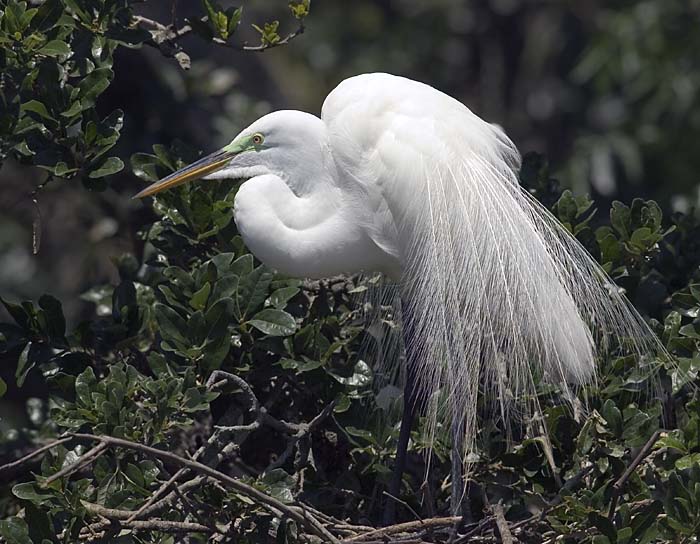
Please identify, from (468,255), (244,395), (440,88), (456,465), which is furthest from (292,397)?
(440,88)

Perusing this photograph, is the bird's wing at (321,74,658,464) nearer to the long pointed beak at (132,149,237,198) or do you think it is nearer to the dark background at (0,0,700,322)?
the long pointed beak at (132,149,237,198)

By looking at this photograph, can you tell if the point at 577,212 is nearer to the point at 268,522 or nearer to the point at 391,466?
the point at 391,466

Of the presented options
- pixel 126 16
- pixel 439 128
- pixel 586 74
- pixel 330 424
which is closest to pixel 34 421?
pixel 330 424

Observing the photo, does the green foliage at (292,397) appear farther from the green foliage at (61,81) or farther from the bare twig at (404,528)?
the green foliage at (61,81)

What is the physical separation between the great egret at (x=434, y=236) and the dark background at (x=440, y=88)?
0.36 meters

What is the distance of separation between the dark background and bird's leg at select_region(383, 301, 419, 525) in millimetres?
705

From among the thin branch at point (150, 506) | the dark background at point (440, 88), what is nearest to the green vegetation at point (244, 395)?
the thin branch at point (150, 506)

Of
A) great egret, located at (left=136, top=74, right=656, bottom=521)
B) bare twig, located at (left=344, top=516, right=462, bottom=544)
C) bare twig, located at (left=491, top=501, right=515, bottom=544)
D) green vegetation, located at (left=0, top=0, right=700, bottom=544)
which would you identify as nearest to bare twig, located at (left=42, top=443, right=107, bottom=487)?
green vegetation, located at (left=0, top=0, right=700, bottom=544)

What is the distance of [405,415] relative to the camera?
279 centimetres

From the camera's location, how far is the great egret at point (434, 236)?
2.64 metres

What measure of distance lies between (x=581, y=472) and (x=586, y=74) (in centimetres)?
336

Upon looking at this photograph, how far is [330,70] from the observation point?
6527 millimetres

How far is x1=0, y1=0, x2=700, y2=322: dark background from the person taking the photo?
3.89 metres

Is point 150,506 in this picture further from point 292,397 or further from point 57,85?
point 57,85
